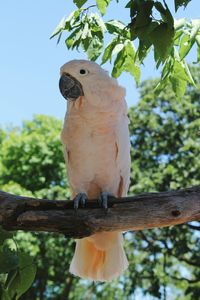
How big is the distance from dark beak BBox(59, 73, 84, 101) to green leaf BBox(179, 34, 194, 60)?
2.13 feet

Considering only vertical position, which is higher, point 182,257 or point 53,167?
point 53,167

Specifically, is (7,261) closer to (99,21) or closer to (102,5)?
(102,5)

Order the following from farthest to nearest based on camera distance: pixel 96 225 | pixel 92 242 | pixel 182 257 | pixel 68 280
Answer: pixel 68 280 → pixel 182 257 → pixel 92 242 → pixel 96 225

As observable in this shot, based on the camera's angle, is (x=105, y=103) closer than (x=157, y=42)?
No

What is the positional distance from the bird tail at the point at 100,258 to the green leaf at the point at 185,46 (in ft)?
3.68

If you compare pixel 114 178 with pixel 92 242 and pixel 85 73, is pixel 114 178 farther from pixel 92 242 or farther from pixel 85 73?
pixel 85 73

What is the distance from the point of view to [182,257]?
1201 centimetres

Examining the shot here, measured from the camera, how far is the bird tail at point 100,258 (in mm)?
3033

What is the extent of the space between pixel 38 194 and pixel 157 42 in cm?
1091

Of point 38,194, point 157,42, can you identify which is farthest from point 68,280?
point 157,42

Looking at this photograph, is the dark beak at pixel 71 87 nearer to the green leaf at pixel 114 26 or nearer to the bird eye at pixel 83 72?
the bird eye at pixel 83 72

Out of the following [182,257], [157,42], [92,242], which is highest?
[157,42]

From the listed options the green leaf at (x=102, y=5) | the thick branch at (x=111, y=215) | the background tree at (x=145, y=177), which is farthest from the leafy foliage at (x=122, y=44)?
the background tree at (x=145, y=177)

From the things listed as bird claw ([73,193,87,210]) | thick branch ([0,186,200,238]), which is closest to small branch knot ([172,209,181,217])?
thick branch ([0,186,200,238])
